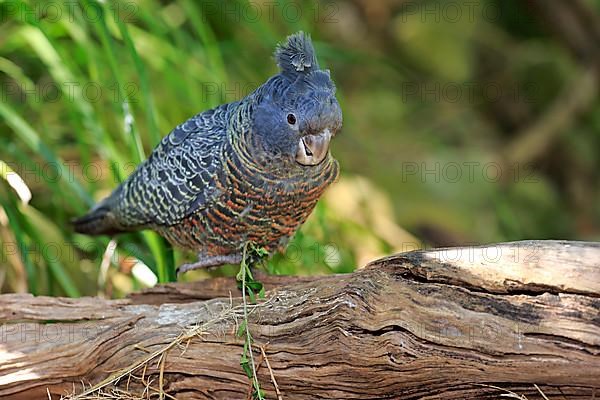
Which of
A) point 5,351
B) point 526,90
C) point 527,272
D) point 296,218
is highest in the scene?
point 526,90

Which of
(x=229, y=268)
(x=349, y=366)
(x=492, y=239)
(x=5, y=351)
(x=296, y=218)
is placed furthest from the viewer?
(x=492, y=239)

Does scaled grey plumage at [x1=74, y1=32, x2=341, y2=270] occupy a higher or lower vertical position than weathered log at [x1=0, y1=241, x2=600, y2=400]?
higher

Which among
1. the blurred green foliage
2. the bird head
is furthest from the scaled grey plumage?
the blurred green foliage

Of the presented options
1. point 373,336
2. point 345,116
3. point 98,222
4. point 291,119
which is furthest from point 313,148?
point 345,116

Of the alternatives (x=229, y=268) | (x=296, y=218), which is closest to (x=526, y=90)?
(x=229, y=268)

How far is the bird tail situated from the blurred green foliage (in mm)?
82

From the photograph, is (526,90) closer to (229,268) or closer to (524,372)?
(229,268)

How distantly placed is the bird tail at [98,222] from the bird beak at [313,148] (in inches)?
33.9

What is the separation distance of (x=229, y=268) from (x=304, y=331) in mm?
1188

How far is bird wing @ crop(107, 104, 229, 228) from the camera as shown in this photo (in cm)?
235

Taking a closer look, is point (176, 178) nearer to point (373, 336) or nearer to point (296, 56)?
point (296, 56)

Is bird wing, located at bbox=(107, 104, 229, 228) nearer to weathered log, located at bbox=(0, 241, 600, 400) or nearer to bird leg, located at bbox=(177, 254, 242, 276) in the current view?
bird leg, located at bbox=(177, 254, 242, 276)

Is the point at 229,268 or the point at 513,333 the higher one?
the point at 229,268

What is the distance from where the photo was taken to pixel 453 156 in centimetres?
596
